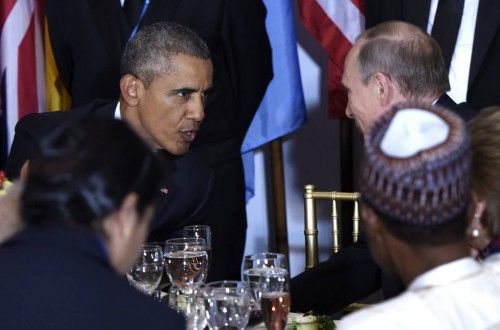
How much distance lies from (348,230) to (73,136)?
122 inches

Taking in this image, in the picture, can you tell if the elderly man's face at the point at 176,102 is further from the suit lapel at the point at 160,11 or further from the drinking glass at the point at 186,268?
the drinking glass at the point at 186,268

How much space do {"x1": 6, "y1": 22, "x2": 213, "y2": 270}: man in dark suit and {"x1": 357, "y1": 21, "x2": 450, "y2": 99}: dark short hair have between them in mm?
578

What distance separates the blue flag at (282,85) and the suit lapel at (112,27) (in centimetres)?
66

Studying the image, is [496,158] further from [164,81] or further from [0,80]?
[0,80]

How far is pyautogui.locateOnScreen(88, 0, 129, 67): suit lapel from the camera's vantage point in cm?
416

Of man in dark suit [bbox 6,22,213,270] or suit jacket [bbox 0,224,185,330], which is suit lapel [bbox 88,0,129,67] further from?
suit jacket [bbox 0,224,185,330]

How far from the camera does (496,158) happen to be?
179 cm

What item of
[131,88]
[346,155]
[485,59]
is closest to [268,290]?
[131,88]

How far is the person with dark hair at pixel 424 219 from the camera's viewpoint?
4.93 ft

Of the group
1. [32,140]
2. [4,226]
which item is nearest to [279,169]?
[32,140]

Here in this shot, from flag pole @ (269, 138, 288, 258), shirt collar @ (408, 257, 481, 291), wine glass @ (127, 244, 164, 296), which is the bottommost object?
flag pole @ (269, 138, 288, 258)

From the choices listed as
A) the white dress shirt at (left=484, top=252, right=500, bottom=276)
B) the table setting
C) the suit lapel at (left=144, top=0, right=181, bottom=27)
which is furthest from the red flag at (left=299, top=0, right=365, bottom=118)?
the white dress shirt at (left=484, top=252, right=500, bottom=276)

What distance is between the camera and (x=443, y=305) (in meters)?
1.53

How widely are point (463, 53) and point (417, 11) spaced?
9.2 inches
